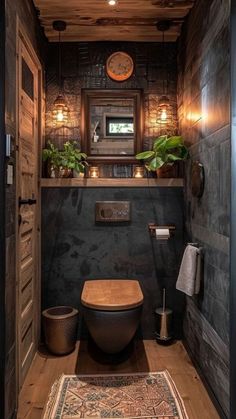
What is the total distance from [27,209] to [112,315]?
93 centimetres

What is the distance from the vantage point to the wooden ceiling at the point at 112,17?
246 centimetres

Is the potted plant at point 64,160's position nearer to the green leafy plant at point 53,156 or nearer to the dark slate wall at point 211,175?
the green leafy plant at point 53,156

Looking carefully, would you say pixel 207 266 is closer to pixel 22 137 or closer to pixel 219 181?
pixel 219 181

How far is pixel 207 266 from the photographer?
6.93ft

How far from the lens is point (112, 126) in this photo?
2.99 metres

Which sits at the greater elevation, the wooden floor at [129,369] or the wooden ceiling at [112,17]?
the wooden ceiling at [112,17]

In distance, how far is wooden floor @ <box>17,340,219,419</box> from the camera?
6.40ft

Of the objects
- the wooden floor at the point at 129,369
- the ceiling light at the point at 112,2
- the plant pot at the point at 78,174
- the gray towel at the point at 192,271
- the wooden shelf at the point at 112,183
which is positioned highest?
the ceiling light at the point at 112,2

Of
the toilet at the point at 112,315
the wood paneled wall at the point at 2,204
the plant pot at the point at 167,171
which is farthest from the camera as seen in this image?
the plant pot at the point at 167,171

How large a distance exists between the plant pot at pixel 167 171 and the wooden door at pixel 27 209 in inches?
40.1

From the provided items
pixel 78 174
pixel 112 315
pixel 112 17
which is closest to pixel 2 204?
pixel 112 315

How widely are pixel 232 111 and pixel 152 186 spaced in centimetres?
129

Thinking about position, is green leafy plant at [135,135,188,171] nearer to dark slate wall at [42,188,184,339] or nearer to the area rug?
dark slate wall at [42,188,184,339]

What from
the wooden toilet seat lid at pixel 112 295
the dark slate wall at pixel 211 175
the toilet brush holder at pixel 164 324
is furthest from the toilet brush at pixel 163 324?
the wooden toilet seat lid at pixel 112 295
